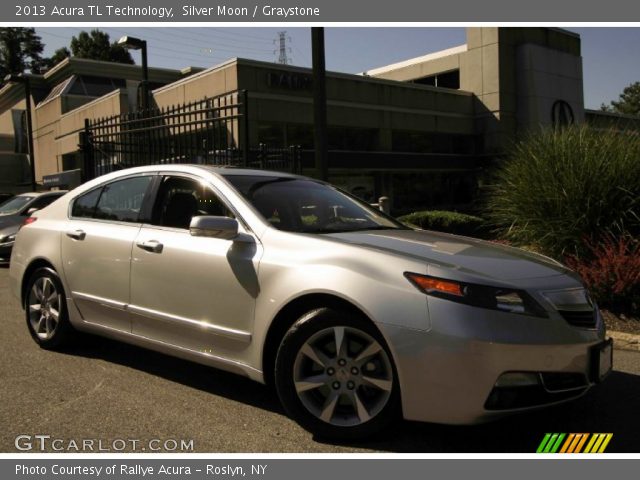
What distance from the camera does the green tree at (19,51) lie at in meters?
62.8

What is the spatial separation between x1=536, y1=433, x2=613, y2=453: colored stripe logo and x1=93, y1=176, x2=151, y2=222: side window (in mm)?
3167

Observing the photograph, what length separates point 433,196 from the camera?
30234mm

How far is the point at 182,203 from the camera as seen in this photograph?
4.34m

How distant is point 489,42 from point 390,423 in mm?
30603

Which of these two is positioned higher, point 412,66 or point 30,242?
point 412,66

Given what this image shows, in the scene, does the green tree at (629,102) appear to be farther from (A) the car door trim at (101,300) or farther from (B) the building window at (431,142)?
(A) the car door trim at (101,300)

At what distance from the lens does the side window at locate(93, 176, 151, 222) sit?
181 inches

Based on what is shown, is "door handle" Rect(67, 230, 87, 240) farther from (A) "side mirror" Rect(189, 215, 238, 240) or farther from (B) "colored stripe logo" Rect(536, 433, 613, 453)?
(B) "colored stripe logo" Rect(536, 433, 613, 453)

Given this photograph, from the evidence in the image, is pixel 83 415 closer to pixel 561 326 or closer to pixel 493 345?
pixel 493 345

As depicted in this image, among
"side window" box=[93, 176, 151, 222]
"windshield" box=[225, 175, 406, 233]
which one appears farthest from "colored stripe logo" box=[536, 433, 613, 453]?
"side window" box=[93, 176, 151, 222]

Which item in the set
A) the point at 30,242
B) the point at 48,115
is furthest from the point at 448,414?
the point at 48,115

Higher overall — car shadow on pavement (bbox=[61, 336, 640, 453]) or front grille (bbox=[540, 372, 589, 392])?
front grille (bbox=[540, 372, 589, 392])

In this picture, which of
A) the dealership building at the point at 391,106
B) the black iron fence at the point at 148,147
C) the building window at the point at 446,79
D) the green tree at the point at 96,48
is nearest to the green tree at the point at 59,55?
the green tree at the point at 96,48

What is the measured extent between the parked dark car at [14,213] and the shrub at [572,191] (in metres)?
8.80
